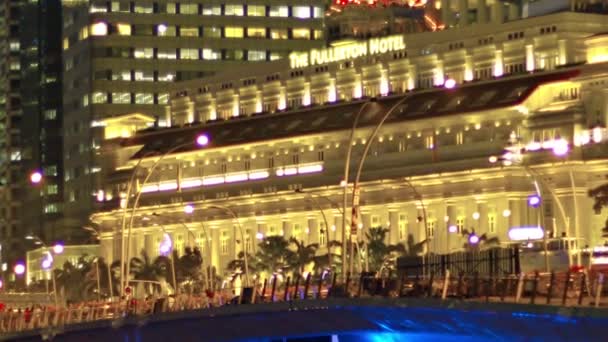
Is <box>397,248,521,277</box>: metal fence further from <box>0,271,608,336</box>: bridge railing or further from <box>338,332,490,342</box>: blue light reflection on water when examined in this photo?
<box>0,271,608,336</box>: bridge railing

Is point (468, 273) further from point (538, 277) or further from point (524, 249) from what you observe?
point (524, 249)

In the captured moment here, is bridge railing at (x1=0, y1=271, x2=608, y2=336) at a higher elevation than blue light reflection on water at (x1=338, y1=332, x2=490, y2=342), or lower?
higher

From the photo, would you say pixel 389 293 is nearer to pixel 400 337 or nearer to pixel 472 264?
pixel 400 337

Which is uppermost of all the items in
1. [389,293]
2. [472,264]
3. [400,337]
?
[472,264]

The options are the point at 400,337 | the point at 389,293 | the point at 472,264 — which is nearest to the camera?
the point at 389,293

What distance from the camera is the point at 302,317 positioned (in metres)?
94.5

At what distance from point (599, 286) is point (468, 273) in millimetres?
15134

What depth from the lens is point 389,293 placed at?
9238 cm

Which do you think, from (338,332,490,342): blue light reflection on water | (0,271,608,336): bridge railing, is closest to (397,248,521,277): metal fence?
(338,332,490,342): blue light reflection on water

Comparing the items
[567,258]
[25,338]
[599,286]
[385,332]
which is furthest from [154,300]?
[599,286]

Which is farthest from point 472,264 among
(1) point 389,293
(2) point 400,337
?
(1) point 389,293

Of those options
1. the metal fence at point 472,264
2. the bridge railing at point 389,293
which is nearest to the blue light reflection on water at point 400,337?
the bridge railing at point 389,293

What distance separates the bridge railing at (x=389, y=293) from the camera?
81562mm

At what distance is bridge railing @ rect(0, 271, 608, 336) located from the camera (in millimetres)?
Result: 81562
